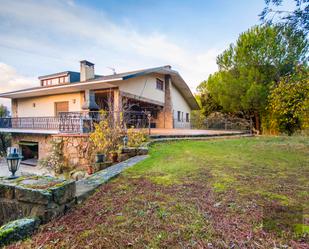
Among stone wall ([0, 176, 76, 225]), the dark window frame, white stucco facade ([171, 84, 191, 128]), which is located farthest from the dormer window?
stone wall ([0, 176, 76, 225])

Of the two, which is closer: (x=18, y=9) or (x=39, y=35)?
(x=18, y=9)

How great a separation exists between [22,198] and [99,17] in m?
9.77

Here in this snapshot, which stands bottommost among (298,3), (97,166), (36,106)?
(97,166)

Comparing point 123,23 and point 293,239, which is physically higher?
point 123,23

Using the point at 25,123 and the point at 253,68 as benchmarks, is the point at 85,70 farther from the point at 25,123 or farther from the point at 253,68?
the point at 253,68

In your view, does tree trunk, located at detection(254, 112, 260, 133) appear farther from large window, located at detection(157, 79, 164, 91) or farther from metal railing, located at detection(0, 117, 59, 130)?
metal railing, located at detection(0, 117, 59, 130)

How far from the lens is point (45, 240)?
5.73ft

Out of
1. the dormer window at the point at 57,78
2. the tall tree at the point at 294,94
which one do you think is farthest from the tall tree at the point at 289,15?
the dormer window at the point at 57,78

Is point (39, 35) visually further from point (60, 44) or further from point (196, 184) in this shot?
point (196, 184)

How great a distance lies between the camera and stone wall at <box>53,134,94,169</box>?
23.7ft

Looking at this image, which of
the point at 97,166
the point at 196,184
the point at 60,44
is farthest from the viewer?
the point at 60,44

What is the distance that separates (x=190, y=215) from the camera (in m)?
2.05

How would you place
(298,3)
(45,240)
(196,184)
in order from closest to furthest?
1. (45,240)
2. (196,184)
3. (298,3)

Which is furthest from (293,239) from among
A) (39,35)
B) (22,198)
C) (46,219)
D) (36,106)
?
(36,106)
